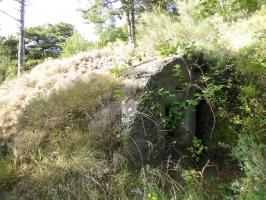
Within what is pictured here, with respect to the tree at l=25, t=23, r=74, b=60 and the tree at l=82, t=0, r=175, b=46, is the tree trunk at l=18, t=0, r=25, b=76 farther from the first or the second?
the tree at l=25, t=23, r=74, b=60

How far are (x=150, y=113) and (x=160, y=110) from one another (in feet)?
0.59

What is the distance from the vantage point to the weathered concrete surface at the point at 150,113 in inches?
161

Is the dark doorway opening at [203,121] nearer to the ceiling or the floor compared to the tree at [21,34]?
nearer to the floor

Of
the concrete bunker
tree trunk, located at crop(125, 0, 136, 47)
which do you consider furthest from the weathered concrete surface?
tree trunk, located at crop(125, 0, 136, 47)

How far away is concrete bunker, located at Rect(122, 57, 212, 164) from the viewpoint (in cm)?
412

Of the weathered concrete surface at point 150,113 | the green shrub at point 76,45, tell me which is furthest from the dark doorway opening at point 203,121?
the green shrub at point 76,45

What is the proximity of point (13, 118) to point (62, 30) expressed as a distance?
62.8ft

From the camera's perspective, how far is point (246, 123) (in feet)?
13.7

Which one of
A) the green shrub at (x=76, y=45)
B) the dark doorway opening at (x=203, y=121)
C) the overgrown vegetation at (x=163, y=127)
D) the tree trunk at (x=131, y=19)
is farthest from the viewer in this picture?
the green shrub at (x=76, y=45)

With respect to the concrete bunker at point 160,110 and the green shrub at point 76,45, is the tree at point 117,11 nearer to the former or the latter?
the green shrub at point 76,45

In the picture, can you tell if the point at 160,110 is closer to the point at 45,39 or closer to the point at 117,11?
the point at 117,11

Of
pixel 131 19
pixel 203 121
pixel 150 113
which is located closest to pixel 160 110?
pixel 150 113

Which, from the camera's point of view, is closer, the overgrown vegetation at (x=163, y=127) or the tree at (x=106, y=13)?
the overgrown vegetation at (x=163, y=127)

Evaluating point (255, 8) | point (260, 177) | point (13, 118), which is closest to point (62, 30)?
point (255, 8)
